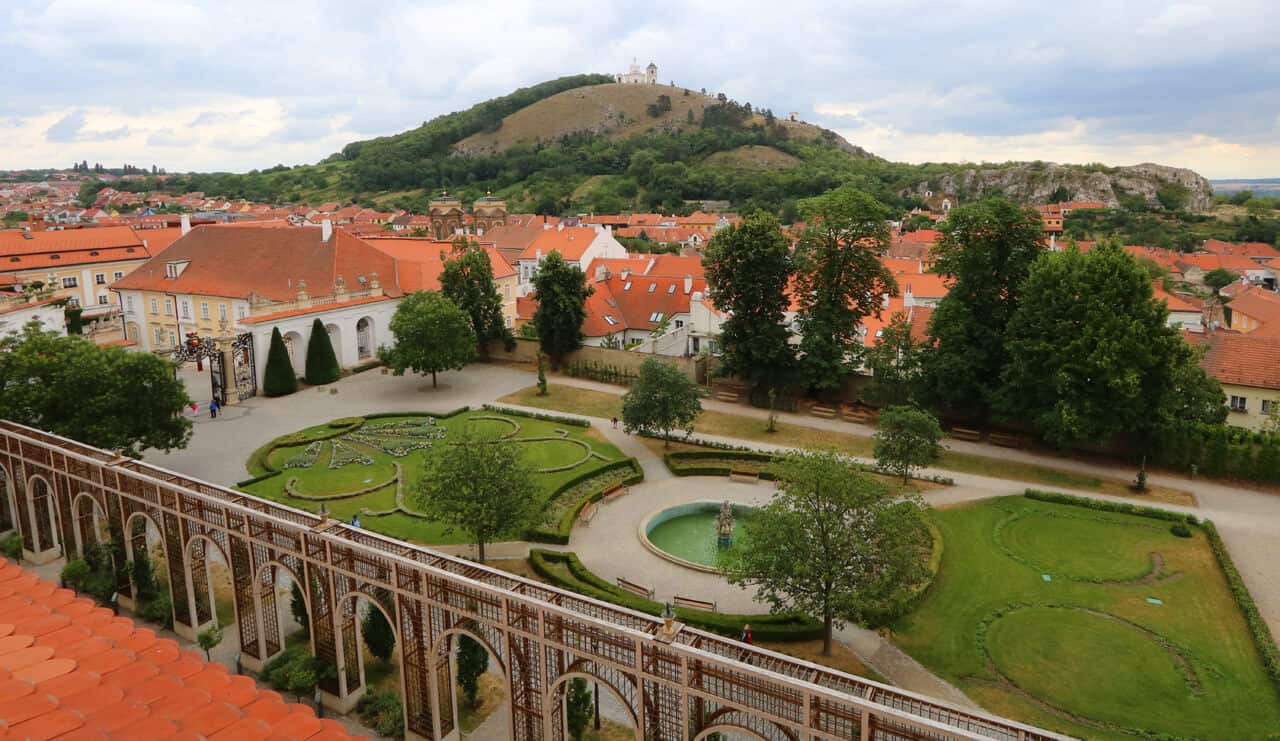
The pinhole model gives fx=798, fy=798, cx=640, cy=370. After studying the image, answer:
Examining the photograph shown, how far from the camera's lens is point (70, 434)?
24.7 metres

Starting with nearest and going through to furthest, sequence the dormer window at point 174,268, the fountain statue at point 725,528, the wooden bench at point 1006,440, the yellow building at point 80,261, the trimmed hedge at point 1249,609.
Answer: the trimmed hedge at point 1249,609 < the fountain statue at point 725,528 < the wooden bench at point 1006,440 < the dormer window at point 174,268 < the yellow building at point 80,261

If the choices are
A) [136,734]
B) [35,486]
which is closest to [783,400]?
[35,486]

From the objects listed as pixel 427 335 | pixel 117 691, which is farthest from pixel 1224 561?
pixel 427 335

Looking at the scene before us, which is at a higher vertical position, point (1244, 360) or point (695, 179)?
point (695, 179)

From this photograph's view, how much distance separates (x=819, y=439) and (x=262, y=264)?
1321 inches

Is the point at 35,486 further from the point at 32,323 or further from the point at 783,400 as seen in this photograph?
the point at 783,400

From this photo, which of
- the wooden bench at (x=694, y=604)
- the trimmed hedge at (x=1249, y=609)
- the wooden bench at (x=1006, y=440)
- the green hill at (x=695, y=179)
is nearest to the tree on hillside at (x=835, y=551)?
the wooden bench at (x=694, y=604)

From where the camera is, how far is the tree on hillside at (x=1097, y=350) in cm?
2891

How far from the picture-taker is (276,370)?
39906 millimetres

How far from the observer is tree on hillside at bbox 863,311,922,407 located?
3591 cm

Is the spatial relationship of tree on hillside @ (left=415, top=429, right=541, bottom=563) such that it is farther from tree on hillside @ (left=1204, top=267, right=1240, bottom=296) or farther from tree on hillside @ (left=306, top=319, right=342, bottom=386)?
tree on hillside @ (left=1204, top=267, right=1240, bottom=296)

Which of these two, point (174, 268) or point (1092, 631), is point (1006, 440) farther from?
point (174, 268)

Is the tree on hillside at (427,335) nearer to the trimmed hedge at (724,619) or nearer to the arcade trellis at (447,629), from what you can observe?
the arcade trellis at (447,629)

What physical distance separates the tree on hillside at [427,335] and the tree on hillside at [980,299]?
22.9 meters
